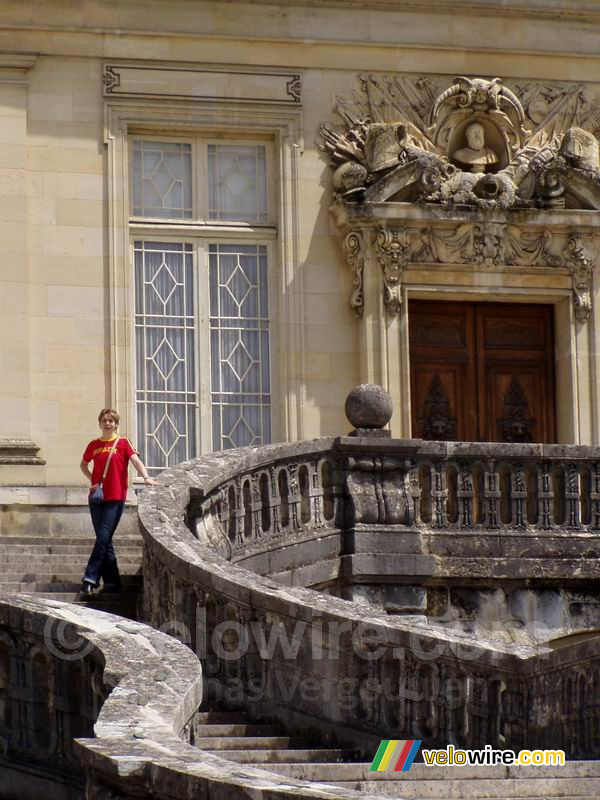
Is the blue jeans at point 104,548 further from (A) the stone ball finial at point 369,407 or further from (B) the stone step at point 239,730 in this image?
(B) the stone step at point 239,730

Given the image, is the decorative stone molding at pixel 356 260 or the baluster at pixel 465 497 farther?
the decorative stone molding at pixel 356 260

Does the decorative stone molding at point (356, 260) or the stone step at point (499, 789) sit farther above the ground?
the decorative stone molding at point (356, 260)

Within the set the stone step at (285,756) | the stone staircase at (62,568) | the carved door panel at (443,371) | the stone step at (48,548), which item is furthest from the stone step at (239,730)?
the carved door panel at (443,371)

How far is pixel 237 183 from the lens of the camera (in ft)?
65.6

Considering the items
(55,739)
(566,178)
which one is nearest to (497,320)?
(566,178)

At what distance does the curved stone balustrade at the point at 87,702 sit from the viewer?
8500 mm

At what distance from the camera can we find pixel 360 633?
37.0ft

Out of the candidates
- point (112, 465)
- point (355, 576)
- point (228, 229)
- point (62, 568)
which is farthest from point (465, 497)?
point (228, 229)

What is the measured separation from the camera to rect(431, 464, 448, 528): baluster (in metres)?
16.0

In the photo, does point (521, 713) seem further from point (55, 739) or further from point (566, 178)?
point (566, 178)

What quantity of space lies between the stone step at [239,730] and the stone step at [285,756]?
488mm

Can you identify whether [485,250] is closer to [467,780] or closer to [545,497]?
[545,497]

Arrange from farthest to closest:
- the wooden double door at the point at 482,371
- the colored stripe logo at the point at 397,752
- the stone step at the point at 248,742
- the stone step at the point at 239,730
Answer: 1. the wooden double door at the point at 482,371
2. the stone step at the point at 239,730
3. the stone step at the point at 248,742
4. the colored stripe logo at the point at 397,752

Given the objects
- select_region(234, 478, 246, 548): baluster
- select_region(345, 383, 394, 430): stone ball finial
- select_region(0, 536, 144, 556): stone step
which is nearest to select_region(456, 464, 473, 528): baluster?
select_region(345, 383, 394, 430): stone ball finial
